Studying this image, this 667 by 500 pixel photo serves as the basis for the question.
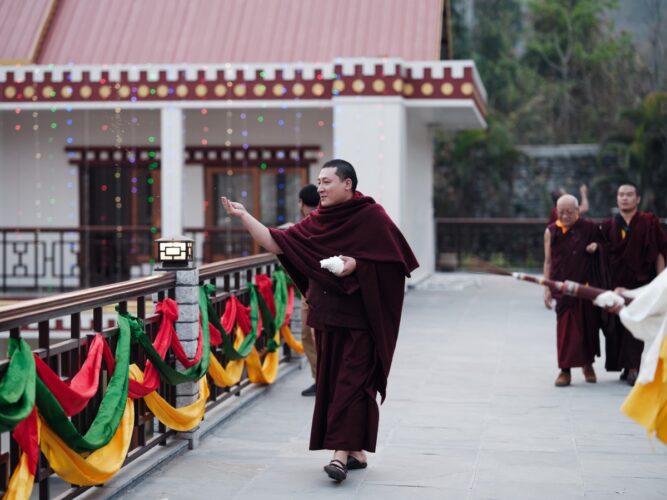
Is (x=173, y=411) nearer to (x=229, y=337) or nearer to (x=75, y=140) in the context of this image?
(x=229, y=337)

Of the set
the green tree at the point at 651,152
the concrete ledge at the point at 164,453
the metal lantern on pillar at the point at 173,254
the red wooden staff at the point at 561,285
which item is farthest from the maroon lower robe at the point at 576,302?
the green tree at the point at 651,152

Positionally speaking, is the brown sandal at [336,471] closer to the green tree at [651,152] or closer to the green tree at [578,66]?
the green tree at [651,152]

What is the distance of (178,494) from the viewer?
16.3ft

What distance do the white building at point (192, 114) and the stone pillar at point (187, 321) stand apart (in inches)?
339

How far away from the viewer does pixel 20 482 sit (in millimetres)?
3848

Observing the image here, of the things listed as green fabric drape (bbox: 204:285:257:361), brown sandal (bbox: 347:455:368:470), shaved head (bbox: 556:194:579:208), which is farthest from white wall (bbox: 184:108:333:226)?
A: brown sandal (bbox: 347:455:368:470)

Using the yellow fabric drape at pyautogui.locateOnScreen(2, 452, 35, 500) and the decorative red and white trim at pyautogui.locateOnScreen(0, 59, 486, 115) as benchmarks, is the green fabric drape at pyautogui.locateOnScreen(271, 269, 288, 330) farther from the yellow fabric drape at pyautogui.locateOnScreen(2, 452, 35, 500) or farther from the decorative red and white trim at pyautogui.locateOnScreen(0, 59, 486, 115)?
the decorative red and white trim at pyautogui.locateOnScreen(0, 59, 486, 115)

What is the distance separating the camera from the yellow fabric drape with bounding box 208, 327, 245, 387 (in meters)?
6.50

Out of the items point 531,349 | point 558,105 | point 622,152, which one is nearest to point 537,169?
point 622,152

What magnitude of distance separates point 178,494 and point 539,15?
31.5 m

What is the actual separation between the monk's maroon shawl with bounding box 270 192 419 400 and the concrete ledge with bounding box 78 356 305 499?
127 cm

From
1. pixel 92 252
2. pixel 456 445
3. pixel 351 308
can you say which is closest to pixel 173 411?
pixel 351 308

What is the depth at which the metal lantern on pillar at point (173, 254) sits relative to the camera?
5883mm

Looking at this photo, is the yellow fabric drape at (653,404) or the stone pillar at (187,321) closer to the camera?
the yellow fabric drape at (653,404)
